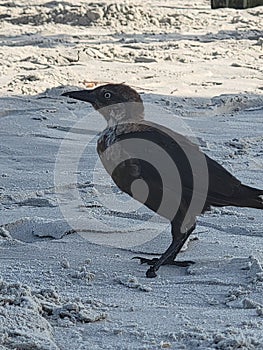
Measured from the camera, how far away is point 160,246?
504 cm

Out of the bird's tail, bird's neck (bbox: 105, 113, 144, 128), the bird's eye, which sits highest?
the bird's eye

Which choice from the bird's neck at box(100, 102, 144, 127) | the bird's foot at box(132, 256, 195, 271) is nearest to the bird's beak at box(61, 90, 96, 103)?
the bird's neck at box(100, 102, 144, 127)

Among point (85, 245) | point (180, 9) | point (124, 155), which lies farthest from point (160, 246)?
point (180, 9)

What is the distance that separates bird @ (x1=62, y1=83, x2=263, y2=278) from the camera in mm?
4457

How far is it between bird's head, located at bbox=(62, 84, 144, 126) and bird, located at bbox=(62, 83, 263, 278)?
0.38ft

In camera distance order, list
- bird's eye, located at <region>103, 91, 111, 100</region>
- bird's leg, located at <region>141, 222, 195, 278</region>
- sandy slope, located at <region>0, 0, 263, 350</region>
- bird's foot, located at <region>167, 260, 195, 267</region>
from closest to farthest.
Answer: sandy slope, located at <region>0, 0, 263, 350</region>, bird's leg, located at <region>141, 222, 195, 278</region>, bird's foot, located at <region>167, 260, 195, 267</region>, bird's eye, located at <region>103, 91, 111, 100</region>

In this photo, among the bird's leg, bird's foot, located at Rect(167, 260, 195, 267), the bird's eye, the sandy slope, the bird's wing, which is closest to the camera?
the sandy slope

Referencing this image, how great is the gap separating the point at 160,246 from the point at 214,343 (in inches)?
63.9

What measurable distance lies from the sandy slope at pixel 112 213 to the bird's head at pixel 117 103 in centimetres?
70

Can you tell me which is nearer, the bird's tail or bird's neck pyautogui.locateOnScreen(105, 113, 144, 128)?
the bird's tail

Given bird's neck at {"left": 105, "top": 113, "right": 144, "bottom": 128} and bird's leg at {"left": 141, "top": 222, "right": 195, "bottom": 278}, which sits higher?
bird's neck at {"left": 105, "top": 113, "right": 144, "bottom": 128}

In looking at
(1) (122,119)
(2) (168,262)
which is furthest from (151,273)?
(1) (122,119)

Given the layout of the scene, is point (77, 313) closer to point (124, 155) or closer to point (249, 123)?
point (124, 155)

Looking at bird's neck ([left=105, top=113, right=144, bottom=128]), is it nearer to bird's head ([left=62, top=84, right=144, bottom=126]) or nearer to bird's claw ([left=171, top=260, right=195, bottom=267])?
bird's head ([left=62, top=84, right=144, bottom=126])
